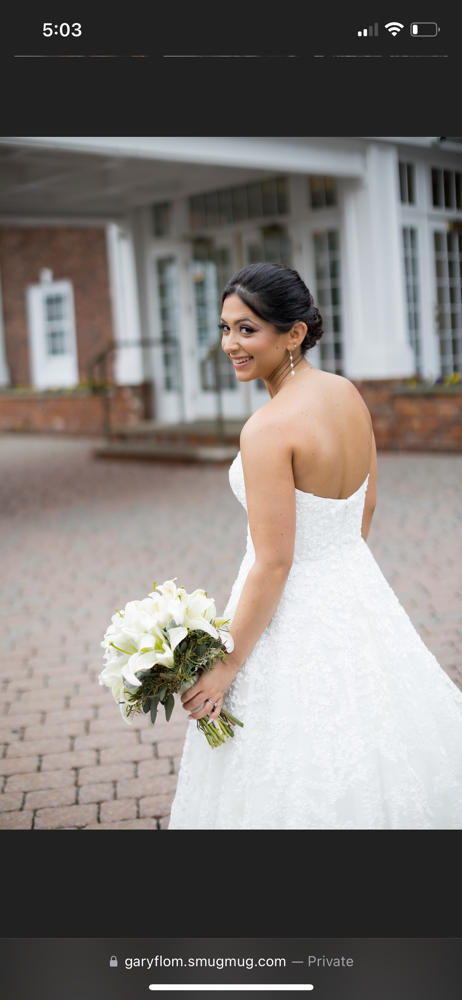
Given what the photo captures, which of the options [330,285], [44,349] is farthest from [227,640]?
[44,349]

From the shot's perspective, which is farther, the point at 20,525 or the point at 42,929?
the point at 20,525

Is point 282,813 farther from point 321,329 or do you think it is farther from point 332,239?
point 332,239

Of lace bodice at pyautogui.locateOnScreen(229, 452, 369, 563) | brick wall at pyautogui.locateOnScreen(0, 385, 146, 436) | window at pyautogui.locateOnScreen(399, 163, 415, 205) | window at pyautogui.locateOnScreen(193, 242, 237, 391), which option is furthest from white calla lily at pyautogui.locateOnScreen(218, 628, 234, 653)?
brick wall at pyautogui.locateOnScreen(0, 385, 146, 436)

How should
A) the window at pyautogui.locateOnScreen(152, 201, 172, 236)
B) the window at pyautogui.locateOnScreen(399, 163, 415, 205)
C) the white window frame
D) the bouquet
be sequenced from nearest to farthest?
the bouquet → the window at pyautogui.locateOnScreen(399, 163, 415, 205) → the window at pyautogui.locateOnScreen(152, 201, 172, 236) → the white window frame

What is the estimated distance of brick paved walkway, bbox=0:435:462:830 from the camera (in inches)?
116

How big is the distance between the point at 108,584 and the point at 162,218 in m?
9.36

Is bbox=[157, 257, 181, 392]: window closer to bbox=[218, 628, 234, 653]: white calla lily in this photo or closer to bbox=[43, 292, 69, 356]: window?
bbox=[43, 292, 69, 356]: window

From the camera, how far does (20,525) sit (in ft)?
25.8

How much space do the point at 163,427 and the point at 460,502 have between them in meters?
5.76

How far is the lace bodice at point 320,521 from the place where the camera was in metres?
1.78
